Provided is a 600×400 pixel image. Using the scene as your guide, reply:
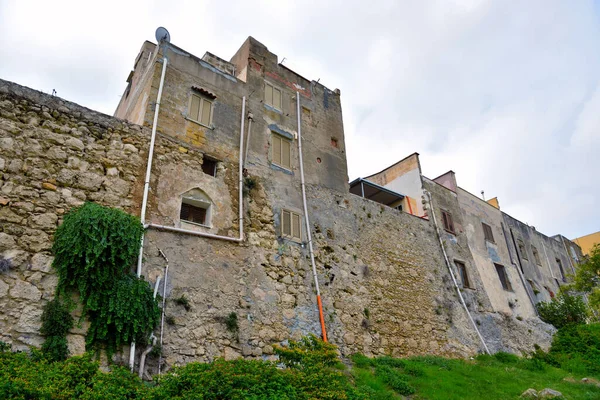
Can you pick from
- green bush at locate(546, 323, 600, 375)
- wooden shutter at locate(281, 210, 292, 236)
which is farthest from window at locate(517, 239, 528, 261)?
wooden shutter at locate(281, 210, 292, 236)

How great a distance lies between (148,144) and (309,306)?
625cm

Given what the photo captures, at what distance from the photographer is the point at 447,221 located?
66.4 ft

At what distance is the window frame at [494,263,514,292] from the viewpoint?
69.9ft

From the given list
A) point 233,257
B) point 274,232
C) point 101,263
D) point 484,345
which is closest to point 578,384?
point 484,345

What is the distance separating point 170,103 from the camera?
40.7 feet

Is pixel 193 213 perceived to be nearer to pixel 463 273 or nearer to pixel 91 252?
pixel 91 252

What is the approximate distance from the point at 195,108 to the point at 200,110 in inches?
6.5

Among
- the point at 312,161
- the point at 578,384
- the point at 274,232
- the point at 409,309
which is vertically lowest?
the point at 578,384

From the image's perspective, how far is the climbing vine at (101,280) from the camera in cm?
845

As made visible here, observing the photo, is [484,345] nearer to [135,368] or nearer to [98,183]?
[135,368]

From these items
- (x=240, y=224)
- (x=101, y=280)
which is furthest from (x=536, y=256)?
(x=101, y=280)

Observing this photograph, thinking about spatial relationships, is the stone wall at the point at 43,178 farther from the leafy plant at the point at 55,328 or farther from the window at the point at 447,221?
the window at the point at 447,221

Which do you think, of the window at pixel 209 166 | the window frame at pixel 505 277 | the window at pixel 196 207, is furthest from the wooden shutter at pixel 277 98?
the window frame at pixel 505 277

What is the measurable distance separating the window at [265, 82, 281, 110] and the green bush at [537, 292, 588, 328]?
16.6m
